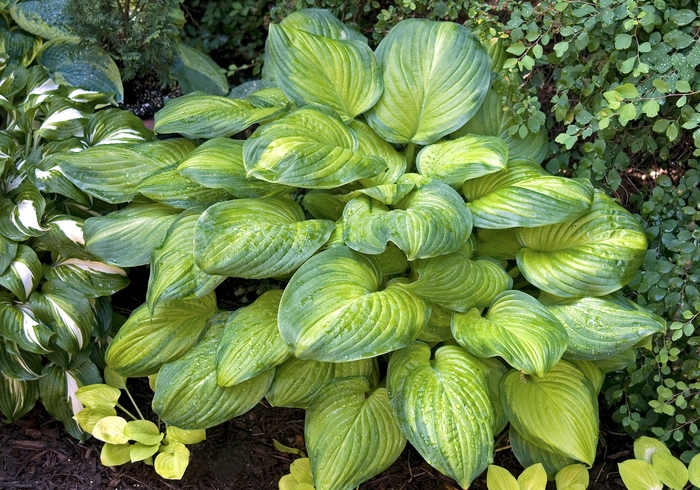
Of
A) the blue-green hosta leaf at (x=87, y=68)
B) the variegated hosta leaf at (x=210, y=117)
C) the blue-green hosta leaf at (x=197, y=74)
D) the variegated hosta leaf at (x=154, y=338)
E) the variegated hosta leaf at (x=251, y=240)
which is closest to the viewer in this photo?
the variegated hosta leaf at (x=251, y=240)

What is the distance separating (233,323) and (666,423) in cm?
142

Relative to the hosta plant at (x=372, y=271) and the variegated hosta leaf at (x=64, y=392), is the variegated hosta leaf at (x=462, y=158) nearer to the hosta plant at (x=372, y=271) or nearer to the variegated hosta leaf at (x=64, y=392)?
the hosta plant at (x=372, y=271)

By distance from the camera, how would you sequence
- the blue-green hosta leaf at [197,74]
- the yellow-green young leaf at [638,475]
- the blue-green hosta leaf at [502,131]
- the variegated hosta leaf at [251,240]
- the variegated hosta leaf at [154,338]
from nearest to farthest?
the variegated hosta leaf at [251,240], the yellow-green young leaf at [638,475], the variegated hosta leaf at [154,338], the blue-green hosta leaf at [502,131], the blue-green hosta leaf at [197,74]

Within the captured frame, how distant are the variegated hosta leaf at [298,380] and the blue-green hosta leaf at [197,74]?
1.49 metres

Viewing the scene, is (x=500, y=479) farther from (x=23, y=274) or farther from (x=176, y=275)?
(x=23, y=274)

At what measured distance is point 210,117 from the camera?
2.13 meters

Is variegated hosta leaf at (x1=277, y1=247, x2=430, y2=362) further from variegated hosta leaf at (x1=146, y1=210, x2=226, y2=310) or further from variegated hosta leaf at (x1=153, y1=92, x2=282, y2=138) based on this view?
variegated hosta leaf at (x1=153, y1=92, x2=282, y2=138)

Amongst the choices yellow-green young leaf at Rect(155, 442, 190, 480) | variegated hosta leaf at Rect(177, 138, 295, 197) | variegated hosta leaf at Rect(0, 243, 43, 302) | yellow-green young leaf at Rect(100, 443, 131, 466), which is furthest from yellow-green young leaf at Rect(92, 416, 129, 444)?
variegated hosta leaf at Rect(177, 138, 295, 197)

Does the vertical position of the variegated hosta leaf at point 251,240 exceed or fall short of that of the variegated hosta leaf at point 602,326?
it exceeds it

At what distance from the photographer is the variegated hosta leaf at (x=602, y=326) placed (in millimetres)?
1791

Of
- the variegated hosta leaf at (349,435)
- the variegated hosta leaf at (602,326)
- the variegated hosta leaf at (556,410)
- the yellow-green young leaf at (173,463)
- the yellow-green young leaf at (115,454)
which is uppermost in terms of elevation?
the variegated hosta leaf at (602,326)

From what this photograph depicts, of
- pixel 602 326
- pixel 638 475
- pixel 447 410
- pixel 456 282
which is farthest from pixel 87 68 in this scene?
pixel 638 475

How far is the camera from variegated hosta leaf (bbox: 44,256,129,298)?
6.93 feet

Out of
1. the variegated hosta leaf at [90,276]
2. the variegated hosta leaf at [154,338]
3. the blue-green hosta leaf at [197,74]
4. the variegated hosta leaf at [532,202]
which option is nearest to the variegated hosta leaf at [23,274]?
the variegated hosta leaf at [90,276]
